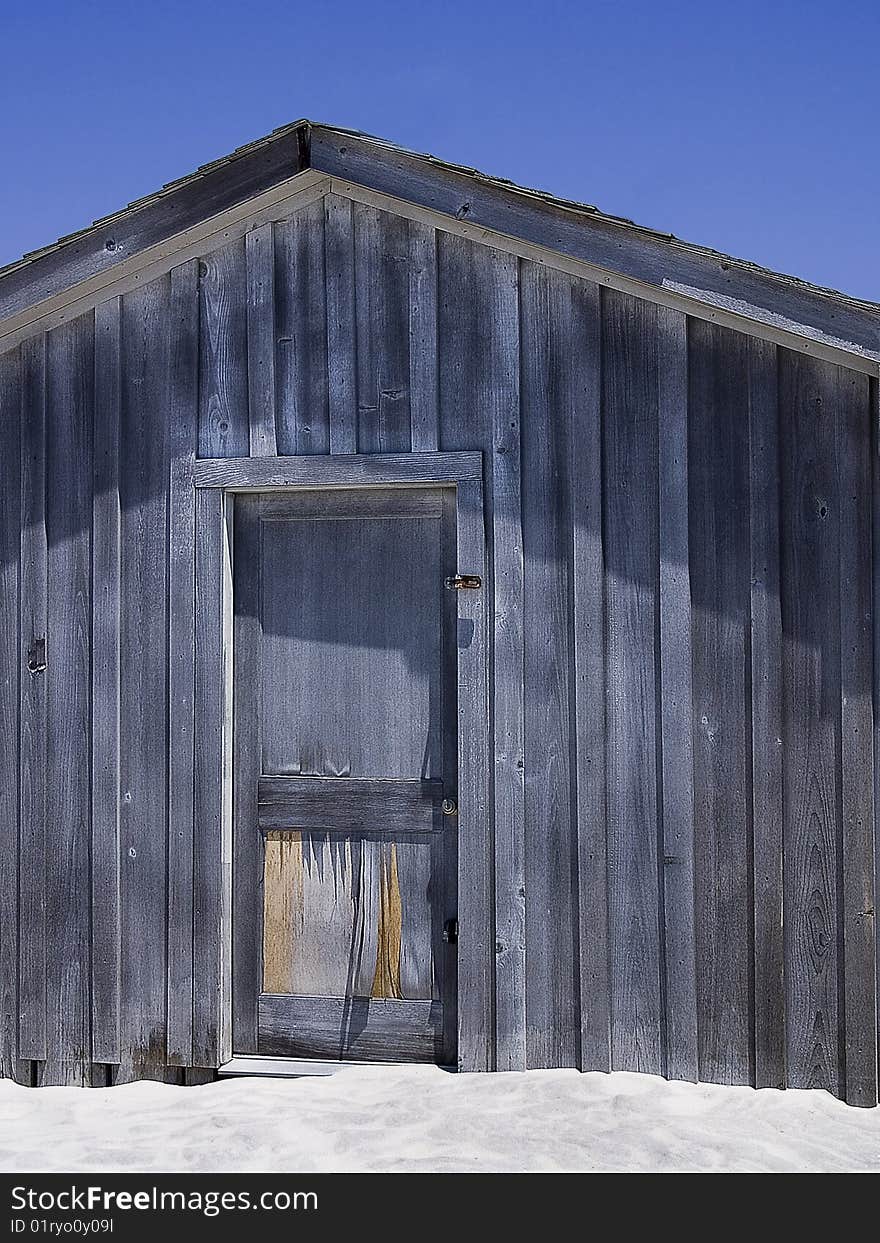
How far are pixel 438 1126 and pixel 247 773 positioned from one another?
1472 mm

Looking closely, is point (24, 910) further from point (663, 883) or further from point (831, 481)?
point (831, 481)

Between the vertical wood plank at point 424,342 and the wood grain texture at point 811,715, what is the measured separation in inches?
49.2

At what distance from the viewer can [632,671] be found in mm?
4152

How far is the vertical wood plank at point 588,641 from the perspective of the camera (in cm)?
413

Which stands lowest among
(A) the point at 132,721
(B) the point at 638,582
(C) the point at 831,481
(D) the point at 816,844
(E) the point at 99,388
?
(D) the point at 816,844

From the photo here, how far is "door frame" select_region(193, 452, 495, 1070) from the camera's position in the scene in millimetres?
4219

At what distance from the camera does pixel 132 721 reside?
14.8ft

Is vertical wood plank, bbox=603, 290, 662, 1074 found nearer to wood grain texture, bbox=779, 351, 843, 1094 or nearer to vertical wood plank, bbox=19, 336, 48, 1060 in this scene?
wood grain texture, bbox=779, 351, 843, 1094

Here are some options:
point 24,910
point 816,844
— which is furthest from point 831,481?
point 24,910

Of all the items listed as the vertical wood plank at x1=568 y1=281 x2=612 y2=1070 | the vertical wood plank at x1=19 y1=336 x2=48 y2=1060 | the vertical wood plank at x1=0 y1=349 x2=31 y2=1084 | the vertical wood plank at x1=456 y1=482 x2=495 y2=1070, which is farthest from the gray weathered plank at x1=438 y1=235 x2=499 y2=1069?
the vertical wood plank at x1=0 y1=349 x2=31 y2=1084

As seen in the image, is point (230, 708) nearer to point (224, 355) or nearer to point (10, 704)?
point (10, 704)

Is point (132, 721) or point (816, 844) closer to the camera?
point (816, 844)

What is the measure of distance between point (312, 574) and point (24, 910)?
1.75 meters
